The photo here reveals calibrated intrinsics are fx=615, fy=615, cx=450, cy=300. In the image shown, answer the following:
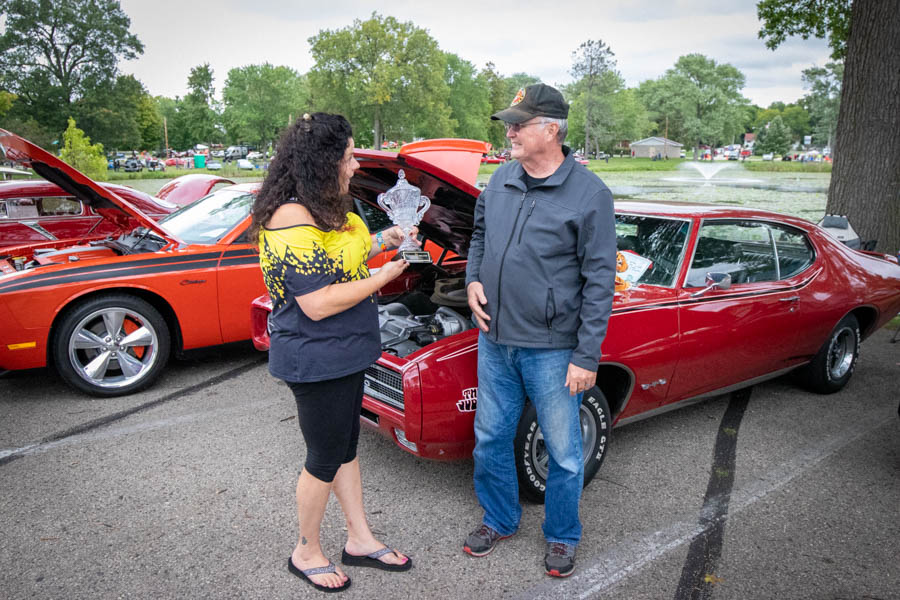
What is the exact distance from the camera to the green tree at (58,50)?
52469 millimetres

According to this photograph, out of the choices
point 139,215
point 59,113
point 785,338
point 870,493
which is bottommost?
point 870,493

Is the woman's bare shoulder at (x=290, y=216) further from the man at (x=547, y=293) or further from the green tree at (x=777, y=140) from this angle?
the green tree at (x=777, y=140)

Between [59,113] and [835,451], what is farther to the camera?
[59,113]

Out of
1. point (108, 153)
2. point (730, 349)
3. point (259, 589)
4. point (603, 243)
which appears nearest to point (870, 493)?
point (730, 349)

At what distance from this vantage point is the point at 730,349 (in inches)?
145

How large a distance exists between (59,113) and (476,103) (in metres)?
40.3

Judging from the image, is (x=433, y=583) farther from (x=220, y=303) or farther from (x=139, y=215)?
(x=139, y=215)

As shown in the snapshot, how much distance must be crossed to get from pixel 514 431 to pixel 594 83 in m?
73.8

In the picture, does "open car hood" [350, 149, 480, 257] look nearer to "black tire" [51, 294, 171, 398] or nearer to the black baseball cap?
the black baseball cap

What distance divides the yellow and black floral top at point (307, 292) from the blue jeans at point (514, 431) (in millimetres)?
587

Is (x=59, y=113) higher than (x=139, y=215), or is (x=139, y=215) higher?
(x=59, y=113)

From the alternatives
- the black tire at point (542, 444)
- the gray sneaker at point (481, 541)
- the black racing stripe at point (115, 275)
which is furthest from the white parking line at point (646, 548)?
the black racing stripe at point (115, 275)

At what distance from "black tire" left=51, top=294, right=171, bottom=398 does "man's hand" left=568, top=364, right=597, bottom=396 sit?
347 centimetres

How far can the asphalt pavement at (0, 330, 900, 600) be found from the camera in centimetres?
250
